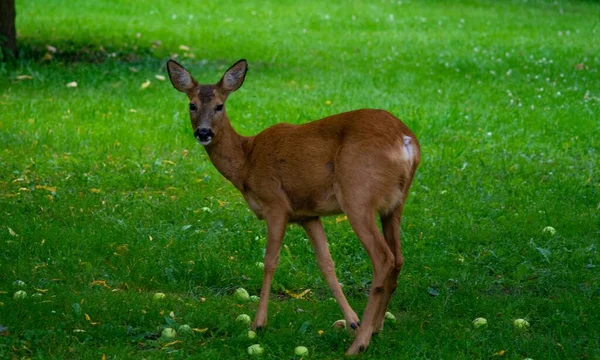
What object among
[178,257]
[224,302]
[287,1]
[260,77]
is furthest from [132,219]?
[287,1]

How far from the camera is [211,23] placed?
17281mm

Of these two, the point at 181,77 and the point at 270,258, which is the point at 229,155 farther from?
the point at 270,258

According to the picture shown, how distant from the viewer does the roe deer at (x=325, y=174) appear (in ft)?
18.0

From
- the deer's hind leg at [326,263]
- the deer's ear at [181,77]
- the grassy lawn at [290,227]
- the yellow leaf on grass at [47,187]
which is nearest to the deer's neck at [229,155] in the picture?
the deer's ear at [181,77]

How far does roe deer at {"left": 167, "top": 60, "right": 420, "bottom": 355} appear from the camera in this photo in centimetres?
549

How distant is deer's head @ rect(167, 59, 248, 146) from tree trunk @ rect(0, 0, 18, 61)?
299 inches

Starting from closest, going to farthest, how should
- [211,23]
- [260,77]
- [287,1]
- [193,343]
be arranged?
[193,343] < [260,77] < [211,23] < [287,1]

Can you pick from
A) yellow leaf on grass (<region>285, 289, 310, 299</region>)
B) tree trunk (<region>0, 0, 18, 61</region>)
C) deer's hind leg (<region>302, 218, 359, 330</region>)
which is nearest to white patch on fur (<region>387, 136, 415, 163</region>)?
deer's hind leg (<region>302, 218, 359, 330</region>)

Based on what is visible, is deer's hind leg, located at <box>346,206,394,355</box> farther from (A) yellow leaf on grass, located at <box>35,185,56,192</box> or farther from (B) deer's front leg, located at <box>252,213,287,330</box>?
(A) yellow leaf on grass, located at <box>35,185,56,192</box>

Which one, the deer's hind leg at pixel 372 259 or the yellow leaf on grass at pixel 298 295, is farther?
the yellow leaf on grass at pixel 298 295

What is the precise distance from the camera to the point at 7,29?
13.2 metres

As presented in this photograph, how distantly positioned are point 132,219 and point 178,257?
93 cm

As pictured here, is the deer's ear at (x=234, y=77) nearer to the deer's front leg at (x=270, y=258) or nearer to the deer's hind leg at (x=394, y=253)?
the deer's front leg at (x=270, y=258)

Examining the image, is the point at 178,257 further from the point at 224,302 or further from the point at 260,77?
the point at 260,77
